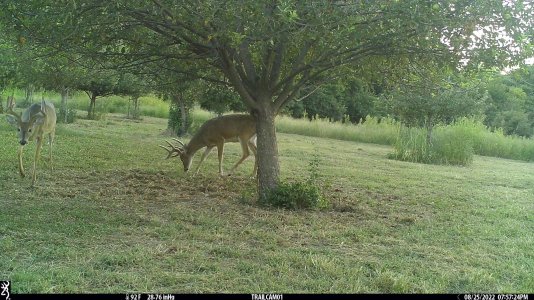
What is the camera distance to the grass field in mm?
4445

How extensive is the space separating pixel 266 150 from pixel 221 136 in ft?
12.2

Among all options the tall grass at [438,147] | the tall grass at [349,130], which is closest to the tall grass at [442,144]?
the tall grass at [438,147]

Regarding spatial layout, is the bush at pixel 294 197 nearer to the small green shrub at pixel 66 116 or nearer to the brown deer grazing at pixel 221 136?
the brown deer grazing at pixel 221 136

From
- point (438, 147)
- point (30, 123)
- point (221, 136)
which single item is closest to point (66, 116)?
point (221, 136)

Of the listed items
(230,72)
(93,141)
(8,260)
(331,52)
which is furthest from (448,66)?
(93,141)

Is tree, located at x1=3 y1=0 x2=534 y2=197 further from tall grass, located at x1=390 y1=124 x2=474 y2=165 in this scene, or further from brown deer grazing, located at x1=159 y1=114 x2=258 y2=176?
tall grass, located at x1=390 y1=124 x2=474 y2=165

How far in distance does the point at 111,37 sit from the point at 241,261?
3.92 m

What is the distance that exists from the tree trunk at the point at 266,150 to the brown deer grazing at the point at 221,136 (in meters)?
2.87

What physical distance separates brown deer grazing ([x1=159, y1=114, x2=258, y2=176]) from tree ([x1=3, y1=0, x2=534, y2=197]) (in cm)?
309

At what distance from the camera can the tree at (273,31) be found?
5.65 meters

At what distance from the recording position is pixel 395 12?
5656mm

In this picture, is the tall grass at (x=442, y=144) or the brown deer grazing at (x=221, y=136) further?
the tall grass at (x=442, y=144)

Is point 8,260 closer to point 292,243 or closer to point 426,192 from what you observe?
point 292,243

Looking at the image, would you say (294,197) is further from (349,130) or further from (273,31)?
(349,130)
